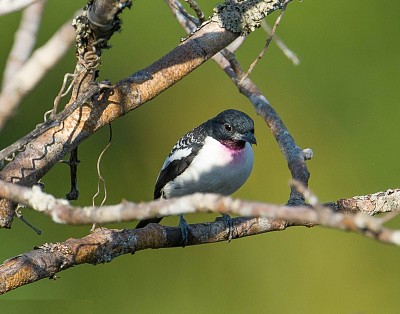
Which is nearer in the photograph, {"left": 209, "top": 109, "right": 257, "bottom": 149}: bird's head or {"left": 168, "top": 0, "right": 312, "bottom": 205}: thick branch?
{"left": 168, "top": 0, "right": 312, "bottom": 205}: thick branch

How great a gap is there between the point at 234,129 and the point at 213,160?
169mm

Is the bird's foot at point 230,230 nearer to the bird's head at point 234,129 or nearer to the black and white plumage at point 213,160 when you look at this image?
the black and white plumage at point 213,160

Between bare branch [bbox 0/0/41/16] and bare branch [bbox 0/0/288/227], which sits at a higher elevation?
bare branch [bbox 0/0/288/227]

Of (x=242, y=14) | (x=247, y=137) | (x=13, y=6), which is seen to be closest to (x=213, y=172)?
(x=247, y=137)

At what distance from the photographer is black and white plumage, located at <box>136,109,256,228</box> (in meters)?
3.61

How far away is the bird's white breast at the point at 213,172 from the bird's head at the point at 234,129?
3cm

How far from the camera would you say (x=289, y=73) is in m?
4.20

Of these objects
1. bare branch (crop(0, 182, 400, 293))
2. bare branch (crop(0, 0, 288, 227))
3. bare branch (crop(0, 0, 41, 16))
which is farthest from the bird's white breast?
bare branch (crop(0, 0, 41, 16))

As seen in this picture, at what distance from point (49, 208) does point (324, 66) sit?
9.70 feet

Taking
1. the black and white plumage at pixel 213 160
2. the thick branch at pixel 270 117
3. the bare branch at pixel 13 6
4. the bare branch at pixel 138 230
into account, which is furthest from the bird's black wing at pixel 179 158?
the bare branch at pixel 13 6

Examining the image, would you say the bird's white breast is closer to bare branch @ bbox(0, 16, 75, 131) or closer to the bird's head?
the bird's head

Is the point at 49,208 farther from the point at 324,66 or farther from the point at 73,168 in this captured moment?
the point at 324,66

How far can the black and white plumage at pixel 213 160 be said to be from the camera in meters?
3.61

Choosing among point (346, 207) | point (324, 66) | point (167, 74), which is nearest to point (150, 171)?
point (324, 66)
